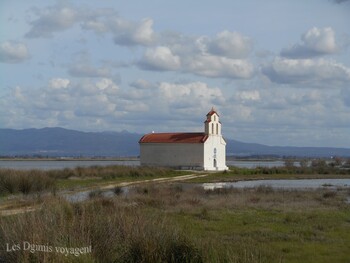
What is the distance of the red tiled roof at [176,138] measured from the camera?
7900 centimetres

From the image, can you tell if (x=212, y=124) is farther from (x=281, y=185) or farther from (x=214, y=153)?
(x=281, y=185)

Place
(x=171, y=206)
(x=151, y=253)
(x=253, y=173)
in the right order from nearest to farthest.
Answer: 1. (x=151, y=253)
2. (x=171, y=206)
3. (x=253, y=173)

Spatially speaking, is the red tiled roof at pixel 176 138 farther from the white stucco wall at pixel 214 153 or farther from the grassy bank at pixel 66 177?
the grassy bank at pixel 66 177

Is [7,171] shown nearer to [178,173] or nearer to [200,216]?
[200,216]

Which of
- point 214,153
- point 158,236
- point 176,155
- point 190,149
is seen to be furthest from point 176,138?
point 158,236

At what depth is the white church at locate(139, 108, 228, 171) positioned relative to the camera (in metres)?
78.5

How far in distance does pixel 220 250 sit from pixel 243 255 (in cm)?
59

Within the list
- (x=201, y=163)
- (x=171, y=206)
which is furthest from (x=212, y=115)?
(x=171, y=206)

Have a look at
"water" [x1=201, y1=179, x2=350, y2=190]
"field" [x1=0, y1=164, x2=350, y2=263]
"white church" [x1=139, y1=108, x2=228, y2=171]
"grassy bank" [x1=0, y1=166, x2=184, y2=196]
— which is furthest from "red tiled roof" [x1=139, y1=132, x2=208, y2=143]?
"field" [x1=0, y1=164, x2=350, y2=263]

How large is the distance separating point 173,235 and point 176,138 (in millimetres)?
69173

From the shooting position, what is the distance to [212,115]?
81438mm

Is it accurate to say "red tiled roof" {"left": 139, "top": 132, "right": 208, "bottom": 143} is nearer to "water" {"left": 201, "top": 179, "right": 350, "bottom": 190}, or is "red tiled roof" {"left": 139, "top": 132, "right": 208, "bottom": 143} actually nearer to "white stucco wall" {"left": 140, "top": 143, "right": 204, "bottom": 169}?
"white stucco wall" {"left": 140, "top": 143, "right": 204, "bottom": 169}

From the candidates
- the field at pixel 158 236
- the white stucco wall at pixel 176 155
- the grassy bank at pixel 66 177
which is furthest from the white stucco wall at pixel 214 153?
the field at pixel 158 236

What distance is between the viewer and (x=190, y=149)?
78.8 meters
